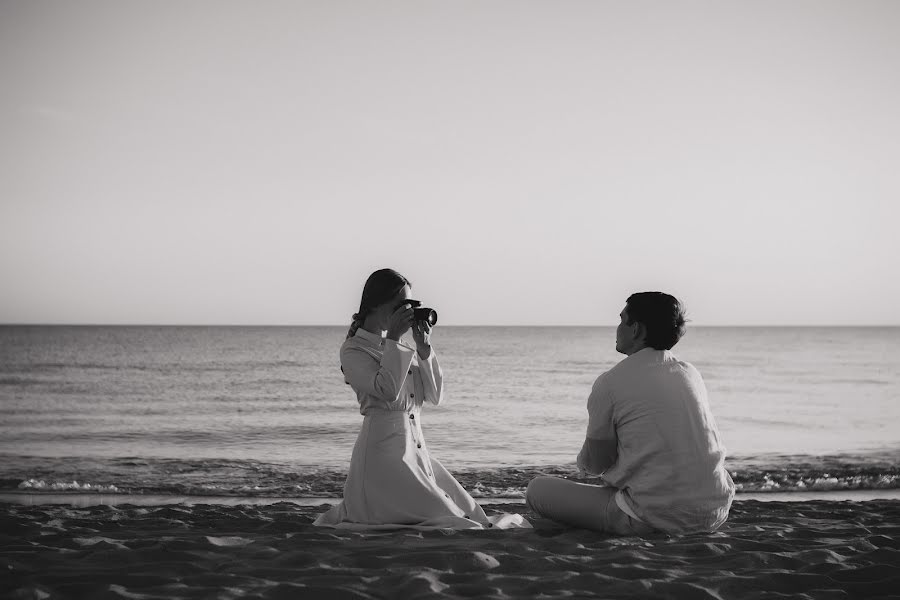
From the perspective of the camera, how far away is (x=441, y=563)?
388cm

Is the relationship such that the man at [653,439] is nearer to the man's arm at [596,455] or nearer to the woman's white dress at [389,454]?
the man's arm at [596,455]

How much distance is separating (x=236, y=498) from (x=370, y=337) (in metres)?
3.97

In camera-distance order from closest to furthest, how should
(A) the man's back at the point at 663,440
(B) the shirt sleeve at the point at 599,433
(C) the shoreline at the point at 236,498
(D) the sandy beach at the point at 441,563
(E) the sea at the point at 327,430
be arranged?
(D) the sandy beach at the point at 441,563
(A) the man's back at the point at 663,440
(B) the shirt sleeve at the point at 599,433
(C) the shoreline at the point at 236,498
(E) the sea at the point at 327,430

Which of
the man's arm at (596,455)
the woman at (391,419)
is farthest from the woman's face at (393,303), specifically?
the man's arm at (596,455)

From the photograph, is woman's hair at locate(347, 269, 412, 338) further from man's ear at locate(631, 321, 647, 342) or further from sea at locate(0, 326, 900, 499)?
sea at locate(0, 326, 900, 499)

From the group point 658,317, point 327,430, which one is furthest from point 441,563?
point 327,430

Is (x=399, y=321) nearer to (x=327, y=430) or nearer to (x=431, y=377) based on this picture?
(x=431, y=377)

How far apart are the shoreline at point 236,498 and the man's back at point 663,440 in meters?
3.01

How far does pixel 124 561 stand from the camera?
3986 mm

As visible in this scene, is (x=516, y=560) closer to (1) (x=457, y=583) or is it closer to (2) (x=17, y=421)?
(1) (x=457, y=583)

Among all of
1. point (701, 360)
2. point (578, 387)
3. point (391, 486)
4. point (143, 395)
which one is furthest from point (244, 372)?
point (391, 486)

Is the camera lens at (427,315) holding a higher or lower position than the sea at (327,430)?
higher

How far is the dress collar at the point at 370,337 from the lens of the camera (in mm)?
4934

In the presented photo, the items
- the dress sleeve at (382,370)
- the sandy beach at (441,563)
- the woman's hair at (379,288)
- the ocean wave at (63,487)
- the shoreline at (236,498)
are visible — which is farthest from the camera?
the ocean wave at (63,487)
